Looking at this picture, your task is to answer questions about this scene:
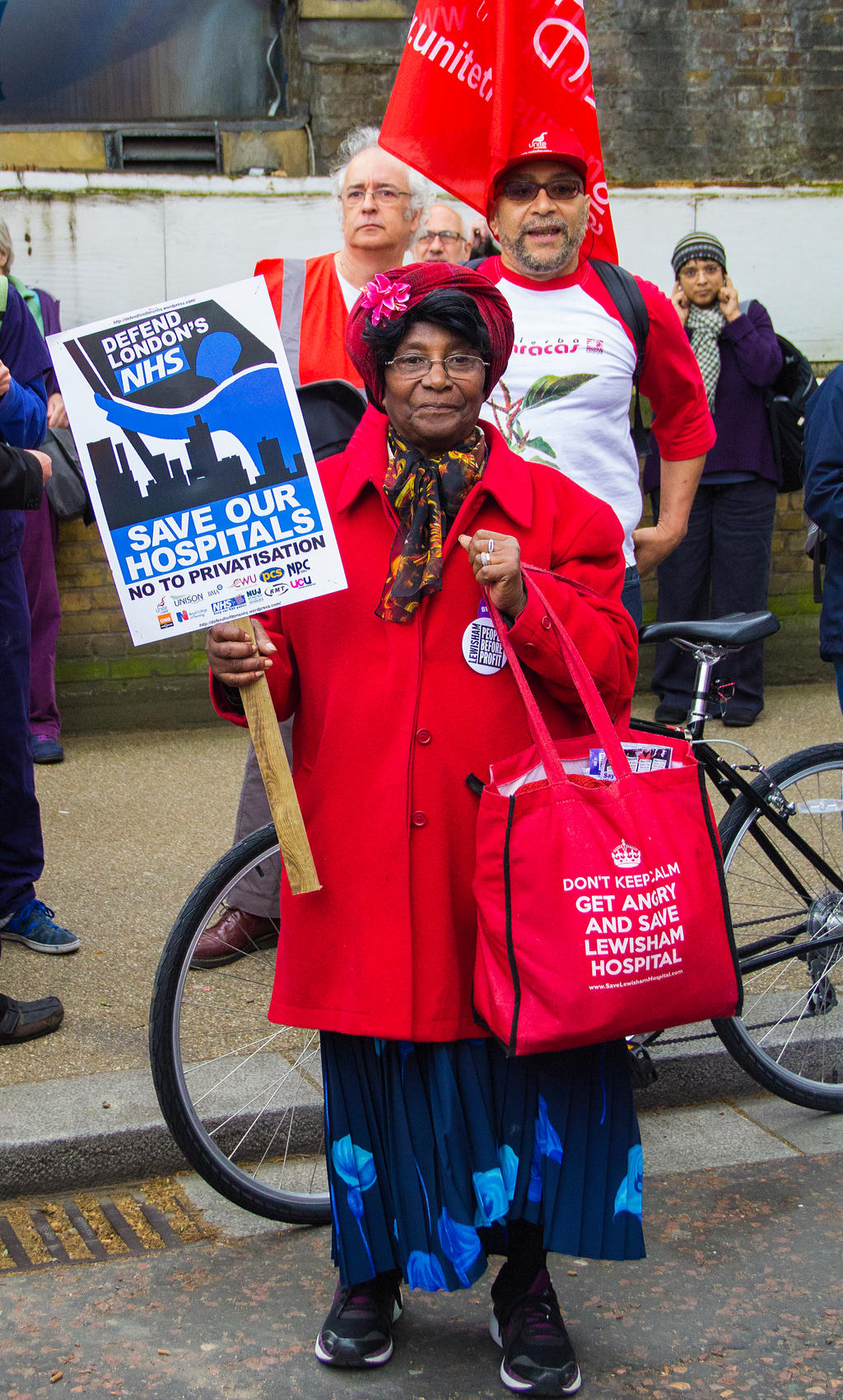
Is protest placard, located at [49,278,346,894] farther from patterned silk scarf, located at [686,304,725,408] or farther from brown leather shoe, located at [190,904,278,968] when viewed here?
patterned silk scarf, located at [686,304,725,408]

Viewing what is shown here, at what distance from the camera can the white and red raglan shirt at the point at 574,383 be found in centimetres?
361

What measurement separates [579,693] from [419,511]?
16.8 inches

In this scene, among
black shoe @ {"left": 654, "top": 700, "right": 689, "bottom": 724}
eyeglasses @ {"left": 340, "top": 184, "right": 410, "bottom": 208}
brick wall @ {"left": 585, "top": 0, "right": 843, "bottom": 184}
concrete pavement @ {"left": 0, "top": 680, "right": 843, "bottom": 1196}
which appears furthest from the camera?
brick wall @ {"left": 585, "top": 0, "right": 843, "bottom": 184}

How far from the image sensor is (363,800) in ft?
8.74

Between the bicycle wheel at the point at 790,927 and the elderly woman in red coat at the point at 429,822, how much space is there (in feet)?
3.94

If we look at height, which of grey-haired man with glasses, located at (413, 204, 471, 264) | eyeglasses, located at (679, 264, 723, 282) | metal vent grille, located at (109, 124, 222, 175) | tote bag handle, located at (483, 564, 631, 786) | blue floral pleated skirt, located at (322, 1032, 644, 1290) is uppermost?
metal vent grille, located at (109, 124, 222, 175)

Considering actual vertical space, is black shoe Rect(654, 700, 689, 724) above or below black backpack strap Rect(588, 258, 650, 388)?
below

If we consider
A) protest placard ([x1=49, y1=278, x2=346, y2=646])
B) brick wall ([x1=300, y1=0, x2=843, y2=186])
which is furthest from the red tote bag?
brick wall ([x1=300, y1=0, x2=843, y2=186])

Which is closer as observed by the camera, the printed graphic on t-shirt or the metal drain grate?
the metal drain grate

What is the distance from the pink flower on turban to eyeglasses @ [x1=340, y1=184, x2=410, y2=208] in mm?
2008

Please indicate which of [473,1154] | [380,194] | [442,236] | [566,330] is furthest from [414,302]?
[442,236]

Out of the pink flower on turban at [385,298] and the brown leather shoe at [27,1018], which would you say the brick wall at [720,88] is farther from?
the pink flower on turban at [385,298]

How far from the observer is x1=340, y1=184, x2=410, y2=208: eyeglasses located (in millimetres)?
4488

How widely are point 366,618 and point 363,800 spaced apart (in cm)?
33
